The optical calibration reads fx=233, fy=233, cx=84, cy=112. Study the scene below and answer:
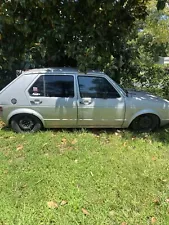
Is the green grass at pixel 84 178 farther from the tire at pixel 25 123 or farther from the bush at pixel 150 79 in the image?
the bush at pixel 150 79

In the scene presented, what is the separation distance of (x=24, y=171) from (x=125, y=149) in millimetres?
1811

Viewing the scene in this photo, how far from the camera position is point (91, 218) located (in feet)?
8.69

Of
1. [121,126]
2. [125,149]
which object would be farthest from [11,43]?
[125,149]

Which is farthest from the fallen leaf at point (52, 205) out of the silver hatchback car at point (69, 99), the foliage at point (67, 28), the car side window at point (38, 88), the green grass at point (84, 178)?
the foliage at point (67, 28)

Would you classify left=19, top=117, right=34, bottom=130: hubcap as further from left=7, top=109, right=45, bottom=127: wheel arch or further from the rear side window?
the rear side window

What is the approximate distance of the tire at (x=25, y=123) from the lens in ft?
15.9

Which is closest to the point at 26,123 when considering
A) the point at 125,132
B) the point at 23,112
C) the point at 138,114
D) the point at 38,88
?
the point at 23,112

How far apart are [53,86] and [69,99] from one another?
1.40 ft

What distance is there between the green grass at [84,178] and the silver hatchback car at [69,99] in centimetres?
44

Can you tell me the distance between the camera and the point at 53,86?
4742 millimetres

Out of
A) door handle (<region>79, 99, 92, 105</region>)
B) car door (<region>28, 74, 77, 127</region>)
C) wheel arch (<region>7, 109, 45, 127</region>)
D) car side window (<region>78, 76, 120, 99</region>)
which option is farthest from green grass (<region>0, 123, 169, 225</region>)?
car side window (<region>78, 76, 120, 99</region>)

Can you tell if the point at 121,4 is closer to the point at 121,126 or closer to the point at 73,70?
the point at 73,70

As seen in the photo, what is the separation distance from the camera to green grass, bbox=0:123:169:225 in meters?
2.69

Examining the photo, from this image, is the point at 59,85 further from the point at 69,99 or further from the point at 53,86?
the point at 69,99
